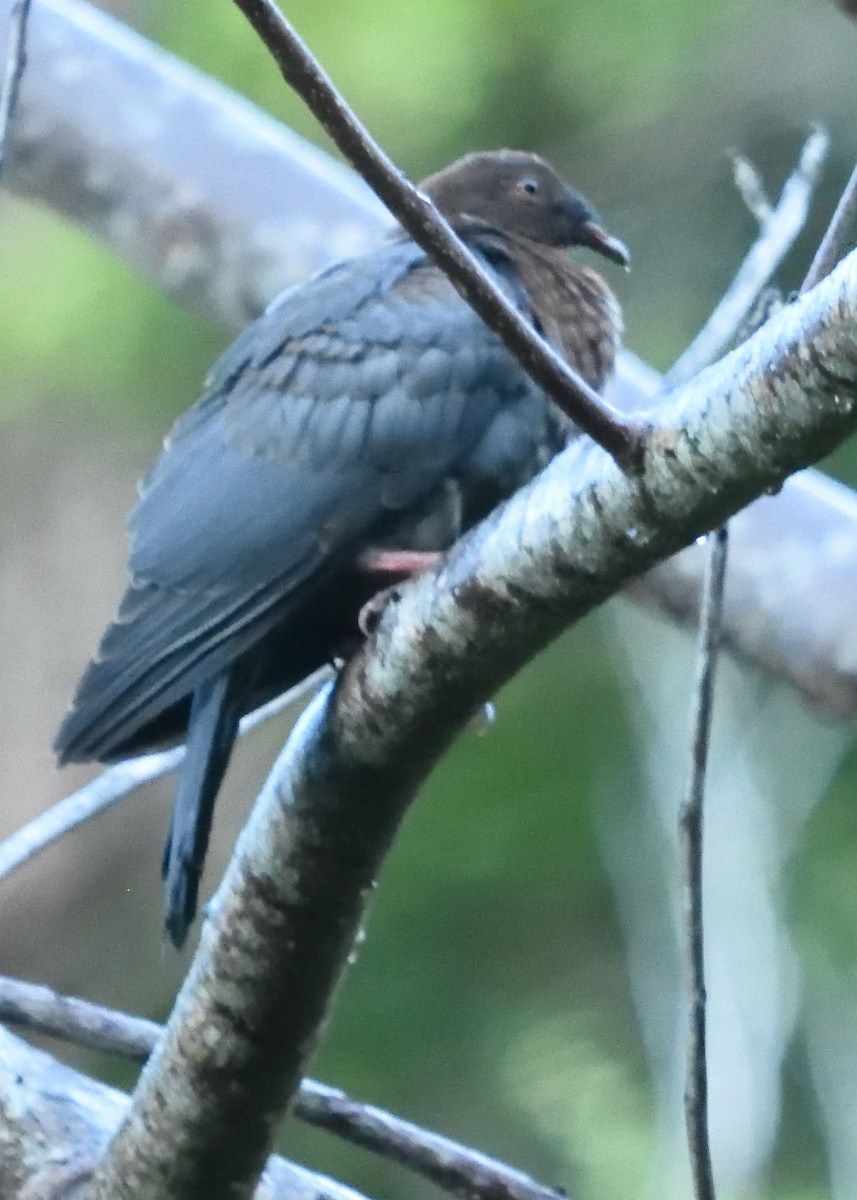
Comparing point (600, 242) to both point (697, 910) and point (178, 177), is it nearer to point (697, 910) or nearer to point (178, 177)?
point (178, 177)

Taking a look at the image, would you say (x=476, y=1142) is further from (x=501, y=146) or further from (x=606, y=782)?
(x=501, y=146)

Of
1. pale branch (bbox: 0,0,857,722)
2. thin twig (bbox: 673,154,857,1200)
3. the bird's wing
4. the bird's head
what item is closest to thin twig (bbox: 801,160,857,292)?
thin twig (bbox: 673,154,857,1200)

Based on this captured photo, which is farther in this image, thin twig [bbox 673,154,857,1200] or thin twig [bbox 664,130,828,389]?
thin twig [bbox 664,130,828,389]

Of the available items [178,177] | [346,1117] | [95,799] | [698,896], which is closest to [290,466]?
[95,799]

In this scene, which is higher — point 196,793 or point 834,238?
point 834,238

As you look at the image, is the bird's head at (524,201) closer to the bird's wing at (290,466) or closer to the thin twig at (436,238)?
the bird's wing at (290,466)

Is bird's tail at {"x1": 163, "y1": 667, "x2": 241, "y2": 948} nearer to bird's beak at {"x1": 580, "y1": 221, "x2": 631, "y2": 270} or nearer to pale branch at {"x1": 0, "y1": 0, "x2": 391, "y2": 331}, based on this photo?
bird's beak at {"x1": 580, "y1": 221, "x2": 631, "y2": 270}
